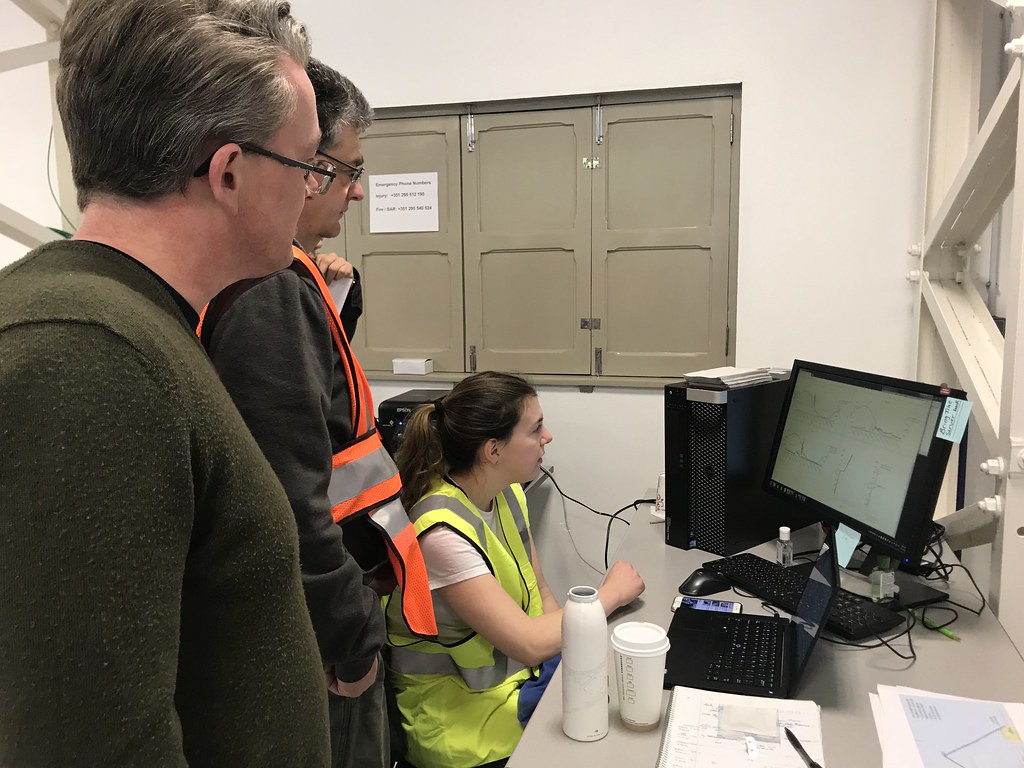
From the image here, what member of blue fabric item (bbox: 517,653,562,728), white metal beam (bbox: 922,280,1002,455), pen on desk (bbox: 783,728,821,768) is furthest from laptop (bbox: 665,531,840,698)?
white metal beam (bbox: 922,280,1002,455)

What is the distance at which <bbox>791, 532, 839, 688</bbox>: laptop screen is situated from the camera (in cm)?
111

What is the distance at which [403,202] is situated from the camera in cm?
307

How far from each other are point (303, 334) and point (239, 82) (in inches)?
17.3

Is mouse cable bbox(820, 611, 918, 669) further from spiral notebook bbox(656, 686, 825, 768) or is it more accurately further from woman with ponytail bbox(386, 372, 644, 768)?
woman with ponytail bbox(386, 372, 644, 768)

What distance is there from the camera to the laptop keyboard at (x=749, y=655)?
46.4 inches

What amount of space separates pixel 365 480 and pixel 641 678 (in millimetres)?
535

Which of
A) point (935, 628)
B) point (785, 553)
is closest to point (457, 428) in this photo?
point (785, 553)

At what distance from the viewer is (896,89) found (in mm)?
2543

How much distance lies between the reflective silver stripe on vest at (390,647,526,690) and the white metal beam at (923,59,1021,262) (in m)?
1.51

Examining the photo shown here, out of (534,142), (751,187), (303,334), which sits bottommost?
(303,334)

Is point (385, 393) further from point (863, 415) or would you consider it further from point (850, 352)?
point (863, 415)

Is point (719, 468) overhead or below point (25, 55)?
below

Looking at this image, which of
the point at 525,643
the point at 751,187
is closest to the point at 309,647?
the point at 525,643

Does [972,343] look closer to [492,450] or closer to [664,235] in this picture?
[664,235]
